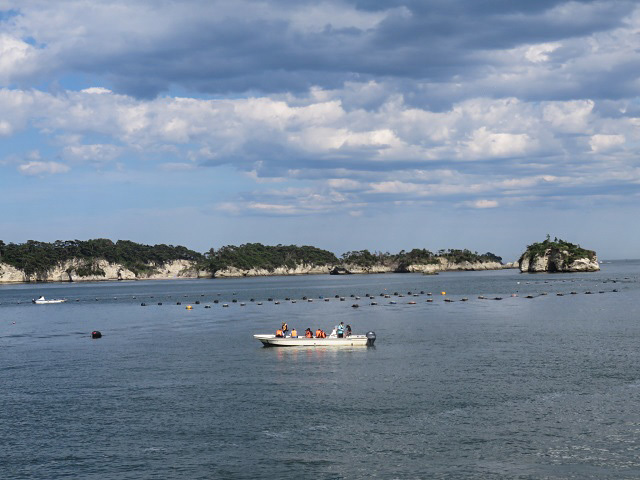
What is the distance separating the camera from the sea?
37.4 meters

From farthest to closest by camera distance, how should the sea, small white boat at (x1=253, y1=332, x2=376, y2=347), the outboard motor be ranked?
small white boat at (x1=253, y1=332, x2=376, y2=347), the outboard motor, the sea

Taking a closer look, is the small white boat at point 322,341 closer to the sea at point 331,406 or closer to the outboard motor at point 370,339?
the outboard motor at point 370,339

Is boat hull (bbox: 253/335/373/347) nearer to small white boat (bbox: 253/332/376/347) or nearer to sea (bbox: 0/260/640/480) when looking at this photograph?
small white boat (bbox: 253/332/376/347)

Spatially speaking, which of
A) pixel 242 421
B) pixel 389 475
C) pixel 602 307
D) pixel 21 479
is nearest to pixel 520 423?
pixel 389 475

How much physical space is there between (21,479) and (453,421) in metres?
26.0

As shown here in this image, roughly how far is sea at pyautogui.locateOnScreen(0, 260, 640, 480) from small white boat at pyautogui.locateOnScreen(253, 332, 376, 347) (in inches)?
65.1

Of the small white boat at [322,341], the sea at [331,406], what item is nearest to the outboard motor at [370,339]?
the small white boat at [322,341]

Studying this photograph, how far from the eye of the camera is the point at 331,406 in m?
49.8

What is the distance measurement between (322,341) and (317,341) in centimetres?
61

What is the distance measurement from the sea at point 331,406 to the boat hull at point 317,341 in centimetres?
159

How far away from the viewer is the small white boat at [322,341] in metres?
82.9

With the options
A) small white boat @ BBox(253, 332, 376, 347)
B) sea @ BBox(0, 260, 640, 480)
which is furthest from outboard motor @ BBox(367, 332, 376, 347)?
sea @ BBox(0, 260, 640, 480)

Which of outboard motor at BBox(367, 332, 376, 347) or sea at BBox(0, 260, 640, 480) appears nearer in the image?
sea at BBox(0, 260, 640, 480)

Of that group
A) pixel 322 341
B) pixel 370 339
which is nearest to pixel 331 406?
pixel 370 339
